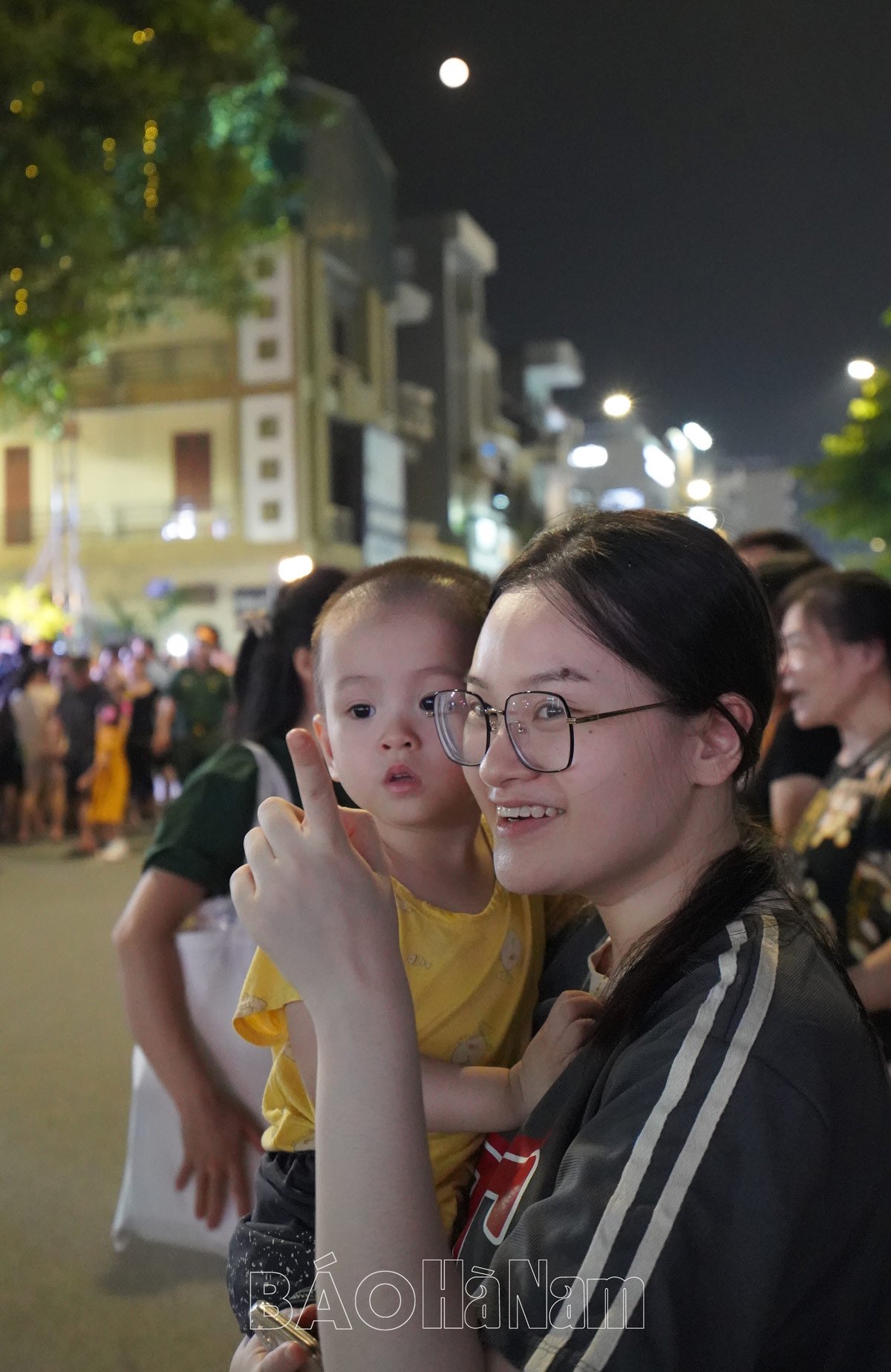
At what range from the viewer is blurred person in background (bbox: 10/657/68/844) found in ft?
35.3

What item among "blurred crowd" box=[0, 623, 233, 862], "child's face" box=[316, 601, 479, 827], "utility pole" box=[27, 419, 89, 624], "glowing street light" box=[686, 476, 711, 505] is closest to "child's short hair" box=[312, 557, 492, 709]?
"child's face" box=[316, 601, 479, 827]

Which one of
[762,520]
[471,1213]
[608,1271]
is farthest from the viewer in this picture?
[762,520]

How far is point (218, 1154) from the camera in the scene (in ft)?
7.58

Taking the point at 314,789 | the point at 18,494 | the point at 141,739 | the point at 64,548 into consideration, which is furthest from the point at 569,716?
the point at 18,494

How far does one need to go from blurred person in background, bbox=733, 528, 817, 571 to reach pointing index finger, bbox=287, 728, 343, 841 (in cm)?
319

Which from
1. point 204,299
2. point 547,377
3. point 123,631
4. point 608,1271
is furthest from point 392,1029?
point 547,377

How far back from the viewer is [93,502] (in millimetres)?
23781

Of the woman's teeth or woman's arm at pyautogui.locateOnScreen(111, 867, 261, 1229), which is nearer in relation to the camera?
the woman's teeth

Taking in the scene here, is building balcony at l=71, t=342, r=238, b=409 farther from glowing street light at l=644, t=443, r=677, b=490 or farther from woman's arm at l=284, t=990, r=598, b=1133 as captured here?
woman's arm at l=284, t=990, r=598, b=1133

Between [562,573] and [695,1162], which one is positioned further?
[562,573]

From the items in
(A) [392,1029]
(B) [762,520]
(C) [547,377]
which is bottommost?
(A) [392,1029]

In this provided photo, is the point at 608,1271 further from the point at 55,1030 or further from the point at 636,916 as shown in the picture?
the point at 55,1030

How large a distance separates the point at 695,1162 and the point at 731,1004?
14cm

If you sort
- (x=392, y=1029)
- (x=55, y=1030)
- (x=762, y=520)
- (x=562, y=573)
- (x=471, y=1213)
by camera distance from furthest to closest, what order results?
(x=762, y=520)
(x=55, y=1030)
(x=471, y=1213)
(x=562, y=573)
(x=392, y=1029)
